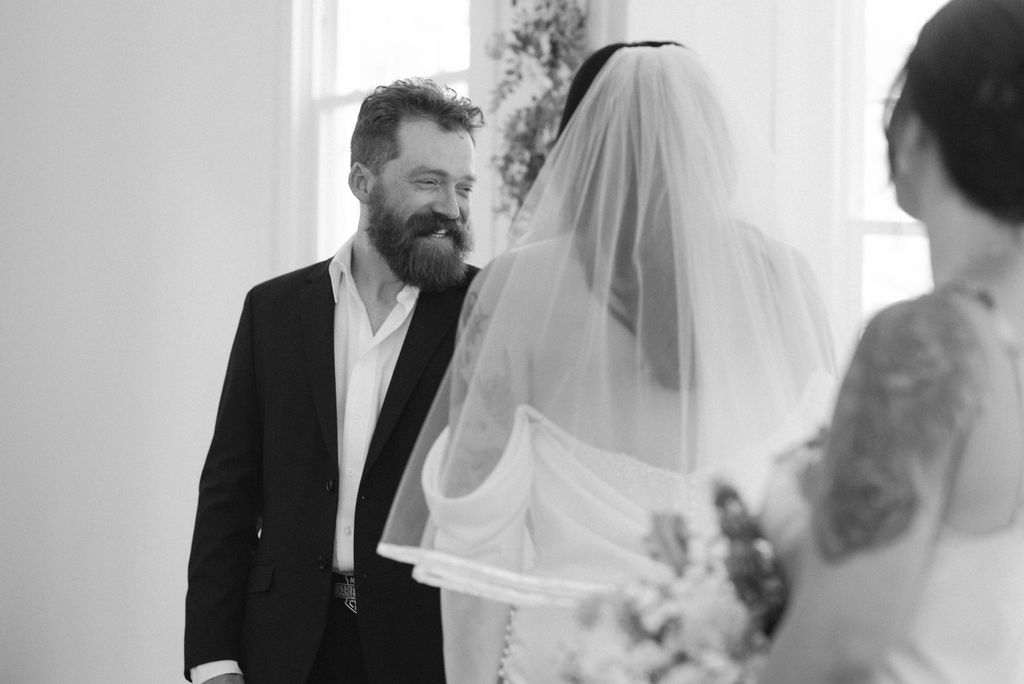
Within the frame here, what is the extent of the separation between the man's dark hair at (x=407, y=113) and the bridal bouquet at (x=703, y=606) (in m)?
2.09

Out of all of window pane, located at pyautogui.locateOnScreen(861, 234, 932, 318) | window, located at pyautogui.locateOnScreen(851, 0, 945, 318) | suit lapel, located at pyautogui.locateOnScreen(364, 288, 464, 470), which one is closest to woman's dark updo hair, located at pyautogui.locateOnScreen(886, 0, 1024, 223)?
window pane, located at pyautogui.locateOnScreen(861, 234, 932, 318)

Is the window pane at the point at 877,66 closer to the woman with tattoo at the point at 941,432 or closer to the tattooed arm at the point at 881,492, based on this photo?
the woman with tattoo at the point at 941,432

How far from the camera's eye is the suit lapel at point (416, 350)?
2826 millimetres

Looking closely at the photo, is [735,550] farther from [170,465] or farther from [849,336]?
[170,465]

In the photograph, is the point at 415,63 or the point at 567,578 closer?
the point at 567,578

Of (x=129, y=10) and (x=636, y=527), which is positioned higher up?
(x=129, y=10)

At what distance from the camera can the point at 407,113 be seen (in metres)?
3.23

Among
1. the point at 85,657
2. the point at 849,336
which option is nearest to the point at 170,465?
the point at 85,657

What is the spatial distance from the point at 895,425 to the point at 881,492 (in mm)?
58

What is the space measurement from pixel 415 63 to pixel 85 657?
303 centimetres

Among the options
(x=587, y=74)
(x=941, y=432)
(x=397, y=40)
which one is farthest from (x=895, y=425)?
(x=397, y=40)

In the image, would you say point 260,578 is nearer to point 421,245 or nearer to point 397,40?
point 421,245

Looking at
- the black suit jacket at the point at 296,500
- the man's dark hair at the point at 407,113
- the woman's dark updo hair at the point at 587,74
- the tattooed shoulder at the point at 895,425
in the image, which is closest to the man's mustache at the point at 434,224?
the black suit jacket at the point at 296,500

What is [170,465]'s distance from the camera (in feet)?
17.9
